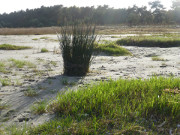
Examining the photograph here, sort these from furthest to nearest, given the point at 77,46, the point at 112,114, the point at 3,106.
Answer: the point at 77,46 < the point at 3,106 < the point at 112,114

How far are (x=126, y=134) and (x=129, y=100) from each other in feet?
2.63

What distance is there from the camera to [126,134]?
2113 millimetres

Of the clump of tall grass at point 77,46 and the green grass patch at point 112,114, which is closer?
the green grass patch at point 112,114

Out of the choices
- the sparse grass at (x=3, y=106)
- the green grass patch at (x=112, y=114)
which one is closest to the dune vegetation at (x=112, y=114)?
the green grass patch at (x=112, y=114)

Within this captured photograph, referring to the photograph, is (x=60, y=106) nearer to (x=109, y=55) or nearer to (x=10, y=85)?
(x=10, y=85)

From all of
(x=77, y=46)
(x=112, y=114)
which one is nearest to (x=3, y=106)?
(x=112, y=114)

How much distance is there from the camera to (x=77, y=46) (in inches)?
173

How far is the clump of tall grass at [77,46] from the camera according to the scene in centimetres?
439

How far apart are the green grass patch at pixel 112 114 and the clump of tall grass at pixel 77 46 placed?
1.61 m

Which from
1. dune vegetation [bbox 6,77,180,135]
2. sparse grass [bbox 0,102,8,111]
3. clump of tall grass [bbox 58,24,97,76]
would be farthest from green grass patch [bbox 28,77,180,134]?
clump of tall grass [bbox 58,24,97,76]

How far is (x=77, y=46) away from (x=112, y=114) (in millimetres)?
2242

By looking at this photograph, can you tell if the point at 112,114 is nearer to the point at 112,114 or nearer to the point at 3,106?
the point at 112,114

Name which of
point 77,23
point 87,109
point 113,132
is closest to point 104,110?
point 87,109

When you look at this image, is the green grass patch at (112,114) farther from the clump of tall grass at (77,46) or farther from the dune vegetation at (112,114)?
the clump of tall grass at (77,46)
